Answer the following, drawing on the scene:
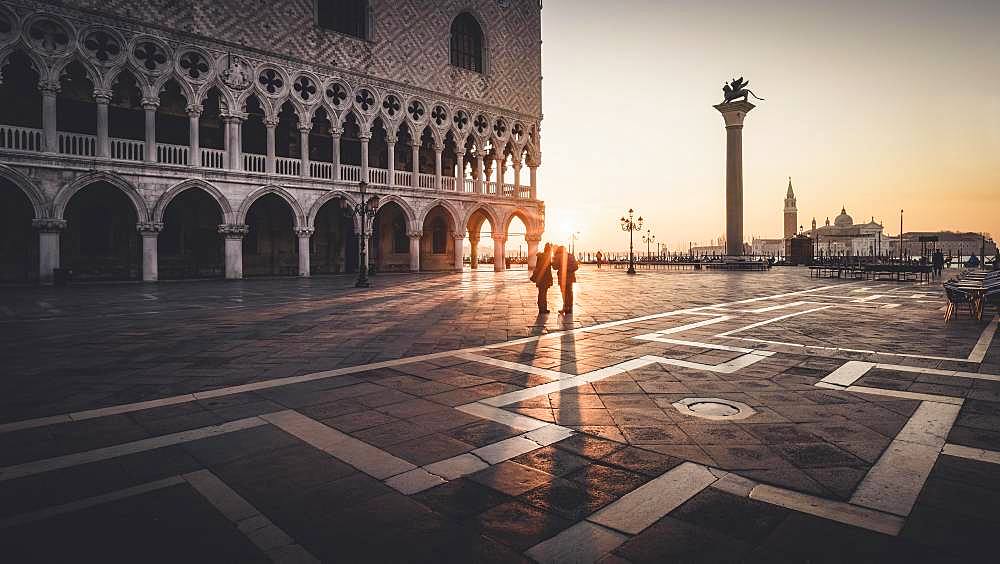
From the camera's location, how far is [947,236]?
13950 cm

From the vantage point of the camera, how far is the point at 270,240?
25.0 metres

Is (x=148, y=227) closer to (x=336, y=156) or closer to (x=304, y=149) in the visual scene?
(x=304, y=149)

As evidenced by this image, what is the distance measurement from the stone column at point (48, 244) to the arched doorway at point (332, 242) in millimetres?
10260

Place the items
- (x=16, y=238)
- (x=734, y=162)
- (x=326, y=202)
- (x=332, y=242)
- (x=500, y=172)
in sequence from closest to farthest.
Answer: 1. (x=16, y=238)
2. (x=326, y=202)
3. (x=332, y=242)
4. (x=500, y=172)
5. (x=734, y=162)

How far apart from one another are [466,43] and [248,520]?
104 feet

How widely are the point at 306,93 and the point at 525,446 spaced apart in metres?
24.3

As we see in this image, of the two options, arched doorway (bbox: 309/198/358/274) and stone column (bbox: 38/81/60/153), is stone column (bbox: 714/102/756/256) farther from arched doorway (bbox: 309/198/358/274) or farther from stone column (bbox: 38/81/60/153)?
stone column (bbox: 38/81/60/153)

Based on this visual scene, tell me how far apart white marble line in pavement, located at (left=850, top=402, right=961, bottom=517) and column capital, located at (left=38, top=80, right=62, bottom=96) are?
2426 centimetres

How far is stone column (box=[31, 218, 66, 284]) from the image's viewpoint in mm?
17750

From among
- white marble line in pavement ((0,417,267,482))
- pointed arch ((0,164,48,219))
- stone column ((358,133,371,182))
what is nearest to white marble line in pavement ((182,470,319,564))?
white marble line in pavement ((0,417,267,482))

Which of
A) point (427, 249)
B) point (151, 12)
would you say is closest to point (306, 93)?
point (151, 12)

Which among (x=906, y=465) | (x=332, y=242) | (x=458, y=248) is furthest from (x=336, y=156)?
(x=906, y=465)

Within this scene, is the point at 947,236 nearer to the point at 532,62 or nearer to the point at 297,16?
the point at 532,62

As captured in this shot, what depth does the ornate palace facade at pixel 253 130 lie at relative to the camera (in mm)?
18266
